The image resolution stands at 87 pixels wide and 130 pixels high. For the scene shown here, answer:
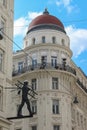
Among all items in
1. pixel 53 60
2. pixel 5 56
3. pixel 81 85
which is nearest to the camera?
pixel 5 56

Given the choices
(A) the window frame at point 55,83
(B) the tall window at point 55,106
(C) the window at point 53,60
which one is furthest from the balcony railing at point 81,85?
(B) the tall window at point 55,106

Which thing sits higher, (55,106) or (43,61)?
(43,61)

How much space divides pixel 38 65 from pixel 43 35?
5.07 metres

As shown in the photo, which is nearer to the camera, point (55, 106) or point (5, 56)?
point (5, 56)

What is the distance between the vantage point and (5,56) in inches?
1421

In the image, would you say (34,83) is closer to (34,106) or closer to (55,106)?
(34,106)

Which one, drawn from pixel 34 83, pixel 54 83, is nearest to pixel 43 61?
pixel 34 83

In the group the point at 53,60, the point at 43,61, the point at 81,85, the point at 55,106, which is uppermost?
the point at 53,60

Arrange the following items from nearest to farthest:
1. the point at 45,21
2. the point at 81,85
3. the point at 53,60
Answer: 1. the point at 53,60
2. the point at 45,21
3. the point at 81,85

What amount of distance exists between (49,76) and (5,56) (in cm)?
2242

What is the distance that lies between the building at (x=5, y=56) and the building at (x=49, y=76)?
54.3 feet

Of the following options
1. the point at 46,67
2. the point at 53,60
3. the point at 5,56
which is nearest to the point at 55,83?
the point at 46,67

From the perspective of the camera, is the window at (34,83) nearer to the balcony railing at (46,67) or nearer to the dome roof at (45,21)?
the balcony railing at (46,67)

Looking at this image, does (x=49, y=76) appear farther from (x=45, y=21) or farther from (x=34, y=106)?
(x=45, y=21)
